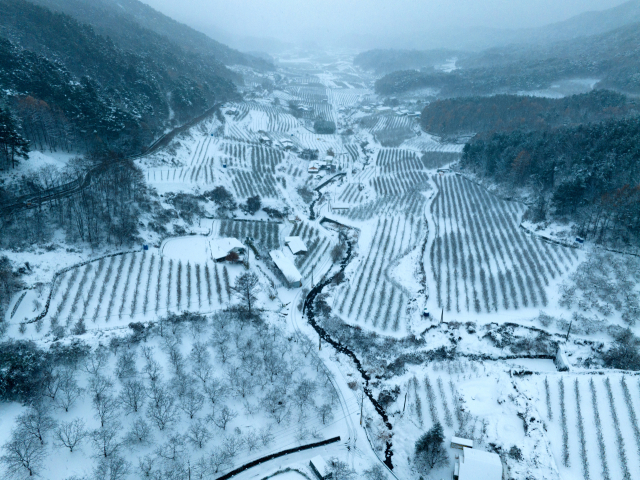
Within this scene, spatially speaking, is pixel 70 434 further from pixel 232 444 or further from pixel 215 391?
pixel 232 444

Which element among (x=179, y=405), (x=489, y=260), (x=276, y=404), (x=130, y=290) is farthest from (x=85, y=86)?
(x=489, y=260)

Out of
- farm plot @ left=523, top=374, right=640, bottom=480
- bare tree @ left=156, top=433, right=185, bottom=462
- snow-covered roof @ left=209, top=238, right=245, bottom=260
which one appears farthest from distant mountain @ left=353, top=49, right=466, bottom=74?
bare tree @ left=156, top=433, right=185, bottom=462

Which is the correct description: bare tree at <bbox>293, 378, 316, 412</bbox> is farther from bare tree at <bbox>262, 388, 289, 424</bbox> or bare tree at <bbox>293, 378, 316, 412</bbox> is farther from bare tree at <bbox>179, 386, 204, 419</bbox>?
bare tree at <bbox>179, 386, 204, 419</bbox>

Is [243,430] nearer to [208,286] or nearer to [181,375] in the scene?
[181,375]

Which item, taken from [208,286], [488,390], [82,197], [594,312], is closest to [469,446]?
[488,390]

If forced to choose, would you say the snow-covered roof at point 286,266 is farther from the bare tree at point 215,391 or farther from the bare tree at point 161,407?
the bare tree at point 161,407

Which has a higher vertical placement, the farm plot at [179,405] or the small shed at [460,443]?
the small shed at [460,443]

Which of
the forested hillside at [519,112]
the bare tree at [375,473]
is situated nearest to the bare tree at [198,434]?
the bare tree at [375,473]

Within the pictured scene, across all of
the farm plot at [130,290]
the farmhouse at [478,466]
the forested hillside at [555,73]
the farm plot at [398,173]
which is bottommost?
the farmhouse at [478,466]
